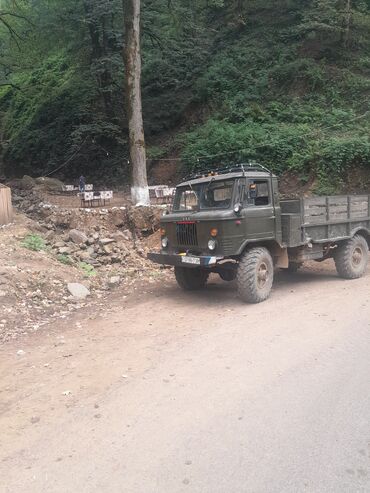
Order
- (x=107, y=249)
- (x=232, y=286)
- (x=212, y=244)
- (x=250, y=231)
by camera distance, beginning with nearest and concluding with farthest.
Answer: (x=212, y=244) → (x=250, y=231) → (x=232, y=286) → (x=107, y=249)

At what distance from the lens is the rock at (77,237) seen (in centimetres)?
1255

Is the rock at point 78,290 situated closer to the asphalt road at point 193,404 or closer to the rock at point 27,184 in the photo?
the asphalt road at point 193,404

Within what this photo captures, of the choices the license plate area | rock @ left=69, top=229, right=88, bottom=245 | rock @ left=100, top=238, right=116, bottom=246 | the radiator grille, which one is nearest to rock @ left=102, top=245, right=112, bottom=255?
rock @ left=100, top=238, right=116, bottom=246

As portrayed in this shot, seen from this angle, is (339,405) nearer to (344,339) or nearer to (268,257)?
(344,339)

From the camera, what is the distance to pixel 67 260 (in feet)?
36.9

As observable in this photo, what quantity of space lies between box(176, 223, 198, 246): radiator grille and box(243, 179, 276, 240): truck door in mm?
952

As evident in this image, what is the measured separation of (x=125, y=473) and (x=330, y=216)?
25.2 ft

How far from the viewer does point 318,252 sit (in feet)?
32.6

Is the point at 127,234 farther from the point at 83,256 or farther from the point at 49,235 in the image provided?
the point at 83,256

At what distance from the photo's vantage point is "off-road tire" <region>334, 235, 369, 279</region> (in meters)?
10.2

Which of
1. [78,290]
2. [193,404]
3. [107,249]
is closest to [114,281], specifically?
[78,290]

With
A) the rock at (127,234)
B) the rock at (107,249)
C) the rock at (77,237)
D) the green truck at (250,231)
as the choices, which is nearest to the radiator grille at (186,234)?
the green truck at (250,231)

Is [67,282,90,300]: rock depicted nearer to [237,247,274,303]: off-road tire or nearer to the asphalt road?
Result: the asphalt road

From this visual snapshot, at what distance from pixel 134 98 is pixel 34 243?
7209 mm
